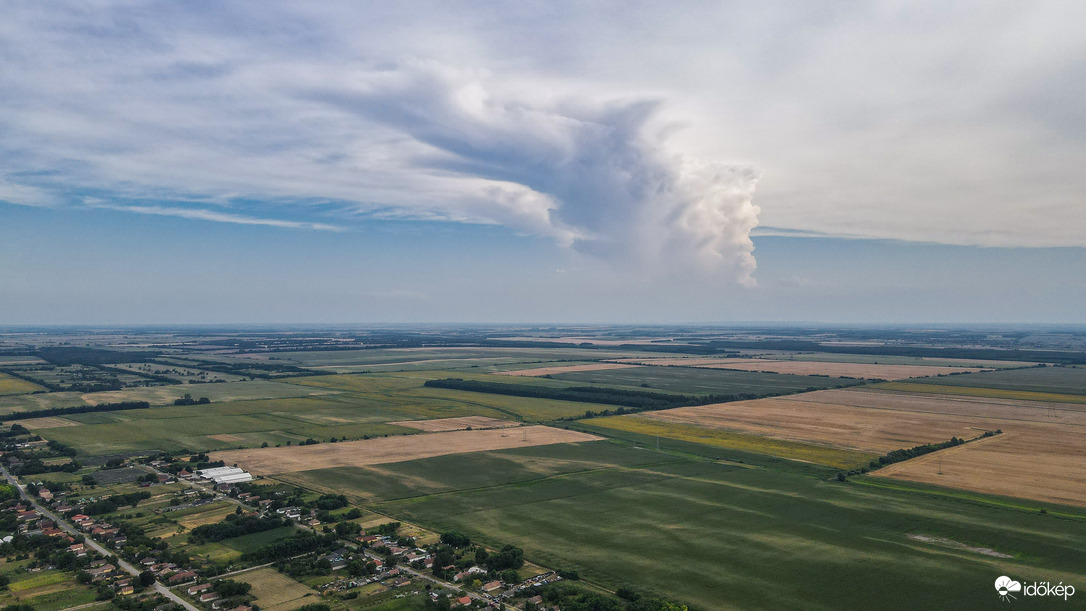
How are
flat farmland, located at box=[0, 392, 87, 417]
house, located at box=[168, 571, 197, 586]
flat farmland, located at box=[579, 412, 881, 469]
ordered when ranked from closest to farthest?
house, located at box=[168, 571, 197, 586] < flat farmland, located at box=[579, 412, 881, 469] < flat farmland, located at box=[0, 392, 87, 417]

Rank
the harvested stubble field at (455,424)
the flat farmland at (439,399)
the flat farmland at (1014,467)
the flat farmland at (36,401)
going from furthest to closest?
the flat farmland at (36,401)
the flat farmland at (439,399)
the harvested stubble field at (455,424)
the flat farmland at (1014,467)

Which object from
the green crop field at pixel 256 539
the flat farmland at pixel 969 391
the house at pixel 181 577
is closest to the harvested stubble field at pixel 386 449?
the green crop field at pixel 256 539

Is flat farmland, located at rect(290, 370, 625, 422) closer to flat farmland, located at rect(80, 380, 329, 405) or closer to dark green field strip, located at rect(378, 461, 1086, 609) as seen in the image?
flat farmland, located at rect(80, 380, 329, 405)

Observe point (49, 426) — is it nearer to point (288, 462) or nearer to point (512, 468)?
point (288, 462)

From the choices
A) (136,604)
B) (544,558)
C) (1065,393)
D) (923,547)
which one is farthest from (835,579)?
(1065,393)

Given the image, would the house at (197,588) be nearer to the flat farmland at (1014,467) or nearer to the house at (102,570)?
the house at (102,570)

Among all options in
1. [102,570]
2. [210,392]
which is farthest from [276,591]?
[210,392]

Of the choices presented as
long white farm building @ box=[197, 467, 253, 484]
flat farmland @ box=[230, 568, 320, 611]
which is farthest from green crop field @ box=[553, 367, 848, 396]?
flat farmland @ box=[230, 568, 320, 611]

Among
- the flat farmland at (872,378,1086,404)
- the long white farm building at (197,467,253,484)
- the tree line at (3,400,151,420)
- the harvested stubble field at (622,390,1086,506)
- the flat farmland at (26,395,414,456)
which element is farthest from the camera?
the flat farmland at (872,378,1086,404)
